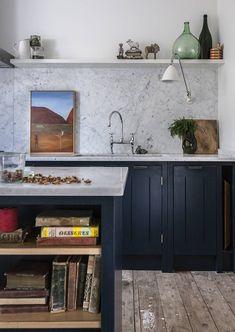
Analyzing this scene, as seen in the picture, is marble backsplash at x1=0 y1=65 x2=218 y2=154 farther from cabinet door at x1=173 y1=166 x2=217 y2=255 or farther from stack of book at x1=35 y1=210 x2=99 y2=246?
stack of book at x1=35 y1=210 x2=99 y2=246

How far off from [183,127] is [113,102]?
748 mm

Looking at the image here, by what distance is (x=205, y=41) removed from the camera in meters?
4.04

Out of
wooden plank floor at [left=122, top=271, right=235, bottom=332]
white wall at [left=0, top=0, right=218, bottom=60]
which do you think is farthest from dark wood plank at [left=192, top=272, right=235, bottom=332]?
white wall at [left=0, top=0, right=218, bottom=60]

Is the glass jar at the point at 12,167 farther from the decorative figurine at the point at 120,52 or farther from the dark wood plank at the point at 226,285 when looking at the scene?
the decorative figurine at the point at 120,52

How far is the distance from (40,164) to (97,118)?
0.90 m

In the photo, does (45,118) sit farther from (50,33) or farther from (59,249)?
(59,249)

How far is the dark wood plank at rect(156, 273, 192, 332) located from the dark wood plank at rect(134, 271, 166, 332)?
0.03 metres

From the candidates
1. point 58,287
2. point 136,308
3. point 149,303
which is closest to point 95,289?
point 58,287

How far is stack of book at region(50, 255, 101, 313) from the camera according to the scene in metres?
1.68

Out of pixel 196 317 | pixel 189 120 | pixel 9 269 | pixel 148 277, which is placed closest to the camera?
pixel 9 269

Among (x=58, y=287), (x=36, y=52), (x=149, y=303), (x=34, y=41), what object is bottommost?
(x=149, y=303)

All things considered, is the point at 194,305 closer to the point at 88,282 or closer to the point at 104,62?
the point at 88,282

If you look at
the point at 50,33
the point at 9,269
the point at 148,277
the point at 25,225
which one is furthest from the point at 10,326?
the point at 50,33

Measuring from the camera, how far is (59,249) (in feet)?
5.38
